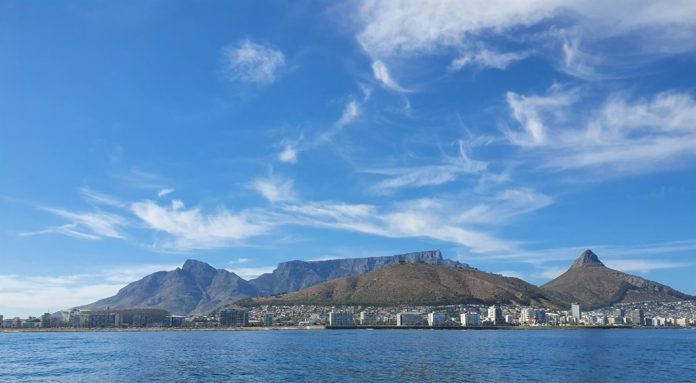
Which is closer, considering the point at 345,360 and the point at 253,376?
the point at 253,376

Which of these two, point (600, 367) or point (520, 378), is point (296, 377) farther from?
point (600, 367)

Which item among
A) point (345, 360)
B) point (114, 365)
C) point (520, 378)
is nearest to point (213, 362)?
point (114, 365)

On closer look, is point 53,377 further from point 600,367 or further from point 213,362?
point 600,367

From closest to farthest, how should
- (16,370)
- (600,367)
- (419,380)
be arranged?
1. (419,380)
2. (16,370)
3. (600,367)

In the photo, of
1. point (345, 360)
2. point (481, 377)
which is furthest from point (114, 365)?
point (481, 377)

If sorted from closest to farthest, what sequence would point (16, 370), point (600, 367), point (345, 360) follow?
point (16, 370), point (600, 367), point (345, 360)

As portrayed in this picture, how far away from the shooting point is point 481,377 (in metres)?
72.7

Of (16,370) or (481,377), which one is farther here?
(16,370)

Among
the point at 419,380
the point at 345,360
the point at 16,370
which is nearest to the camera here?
the point at 419,380

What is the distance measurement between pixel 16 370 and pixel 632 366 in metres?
88.5

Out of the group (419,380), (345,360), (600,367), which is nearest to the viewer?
(419,380)

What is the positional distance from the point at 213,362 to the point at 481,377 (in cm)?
4217

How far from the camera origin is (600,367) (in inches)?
3447

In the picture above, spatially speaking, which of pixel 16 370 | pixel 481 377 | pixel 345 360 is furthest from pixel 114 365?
pixel 481 377
